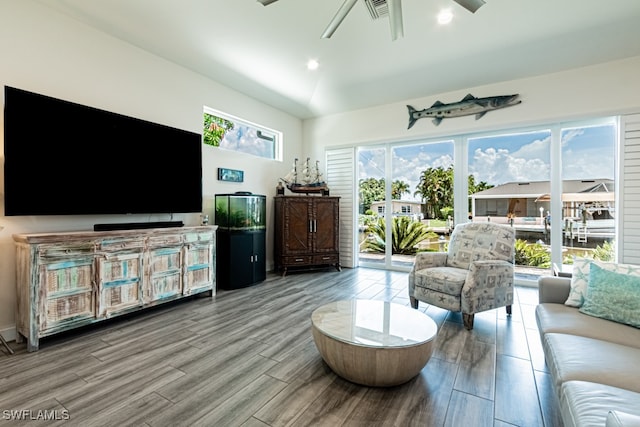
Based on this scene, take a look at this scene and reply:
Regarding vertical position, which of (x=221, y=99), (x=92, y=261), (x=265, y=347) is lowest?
(x=265, y=347)

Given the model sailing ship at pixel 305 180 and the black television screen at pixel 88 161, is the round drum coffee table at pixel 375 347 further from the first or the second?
the model sailing ship at pixel 305 180

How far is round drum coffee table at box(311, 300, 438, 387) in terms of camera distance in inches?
66.4

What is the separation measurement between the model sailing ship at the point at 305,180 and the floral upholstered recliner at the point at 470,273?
254cm

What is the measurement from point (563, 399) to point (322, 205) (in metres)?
4.10

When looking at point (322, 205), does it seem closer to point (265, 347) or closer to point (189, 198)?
point (189, 198)

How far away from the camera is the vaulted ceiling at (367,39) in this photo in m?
2.85

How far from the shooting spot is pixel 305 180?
562cm

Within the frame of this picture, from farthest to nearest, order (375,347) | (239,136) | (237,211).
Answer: (239,136) → (237,211) → (375,347)

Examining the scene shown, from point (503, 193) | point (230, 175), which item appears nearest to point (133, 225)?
point (230, 175)

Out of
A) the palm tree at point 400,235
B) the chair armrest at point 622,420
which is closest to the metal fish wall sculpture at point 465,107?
the palm tree at point 400,235

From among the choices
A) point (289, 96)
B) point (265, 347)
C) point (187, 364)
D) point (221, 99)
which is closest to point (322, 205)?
point (289, 96)

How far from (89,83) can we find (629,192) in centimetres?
639

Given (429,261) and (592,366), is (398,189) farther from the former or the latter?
(592,366)

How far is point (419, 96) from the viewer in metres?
4.76
